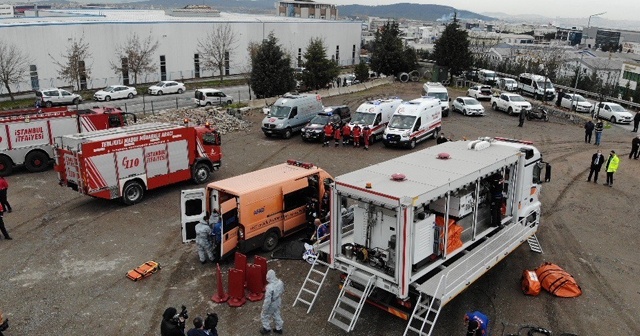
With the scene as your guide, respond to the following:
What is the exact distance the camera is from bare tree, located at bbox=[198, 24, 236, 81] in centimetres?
5831

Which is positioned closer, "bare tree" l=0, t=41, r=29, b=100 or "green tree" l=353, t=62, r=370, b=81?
"bare tree" l=0, t=41, r=29, b=100

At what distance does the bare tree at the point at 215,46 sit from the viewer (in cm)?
5831

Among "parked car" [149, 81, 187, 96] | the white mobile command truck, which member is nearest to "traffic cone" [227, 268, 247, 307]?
the white mobile command truck

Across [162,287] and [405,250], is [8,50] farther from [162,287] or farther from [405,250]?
[405,250]

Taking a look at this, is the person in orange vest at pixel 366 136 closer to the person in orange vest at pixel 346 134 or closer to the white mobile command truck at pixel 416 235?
the person in orange vest at pixel 346 134

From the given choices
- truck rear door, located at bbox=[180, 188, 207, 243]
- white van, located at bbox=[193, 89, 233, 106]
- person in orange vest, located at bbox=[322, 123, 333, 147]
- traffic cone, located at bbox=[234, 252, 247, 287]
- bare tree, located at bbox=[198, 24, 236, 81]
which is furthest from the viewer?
bare tree, located at bbox=[198, 24, 236, 81]

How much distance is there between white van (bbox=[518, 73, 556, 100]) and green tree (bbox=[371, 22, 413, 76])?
39.6 ft

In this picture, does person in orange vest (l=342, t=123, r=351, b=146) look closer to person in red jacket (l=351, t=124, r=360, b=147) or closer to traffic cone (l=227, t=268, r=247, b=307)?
person in red jacket (l=351, t=124, r=360, b=147)

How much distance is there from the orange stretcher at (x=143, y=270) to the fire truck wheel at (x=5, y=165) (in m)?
11.6

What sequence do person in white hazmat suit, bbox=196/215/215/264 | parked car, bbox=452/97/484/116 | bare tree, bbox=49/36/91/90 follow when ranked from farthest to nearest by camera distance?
bare tree, bbox=49/36/91/90
parked car, bbox=452/97/484/116
person in white hazmat suit, bbox=196/215/215/264

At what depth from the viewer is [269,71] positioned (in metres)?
38.8

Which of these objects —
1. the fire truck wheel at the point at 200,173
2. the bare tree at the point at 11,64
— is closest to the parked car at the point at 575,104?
the fire truck wheel at the point at 200,173

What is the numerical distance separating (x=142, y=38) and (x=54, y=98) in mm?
17470

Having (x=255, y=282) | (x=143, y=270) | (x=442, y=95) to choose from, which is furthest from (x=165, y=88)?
(x=255, y=282)
